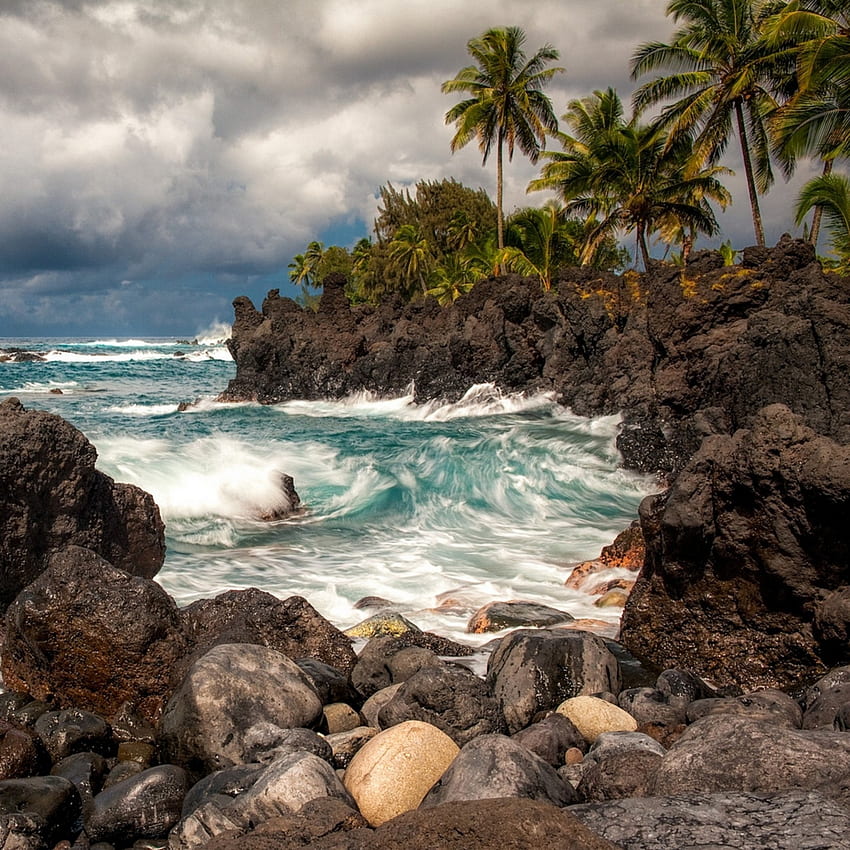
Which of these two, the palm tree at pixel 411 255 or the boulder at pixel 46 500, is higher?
the palm tree at pixel 411 255

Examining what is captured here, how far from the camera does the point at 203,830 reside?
370cm

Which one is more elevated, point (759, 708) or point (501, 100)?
point (501, 100)

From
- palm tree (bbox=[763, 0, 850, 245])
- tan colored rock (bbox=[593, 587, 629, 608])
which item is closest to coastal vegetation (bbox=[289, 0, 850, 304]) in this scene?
palm tree (bbox=[763, 0, 850, 245])

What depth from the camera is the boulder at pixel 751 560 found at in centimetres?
573

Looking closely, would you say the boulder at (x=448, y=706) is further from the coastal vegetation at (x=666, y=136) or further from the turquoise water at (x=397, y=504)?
the coastal vegetation at (x=666, y=136)

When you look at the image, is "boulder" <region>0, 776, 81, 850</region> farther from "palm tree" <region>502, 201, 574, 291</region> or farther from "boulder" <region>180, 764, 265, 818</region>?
"palm tree" <region>502, 201, 574, 291</region>

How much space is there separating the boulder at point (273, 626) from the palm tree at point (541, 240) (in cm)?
3662

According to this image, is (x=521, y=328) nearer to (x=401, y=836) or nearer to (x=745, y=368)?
(x=745, y=368)

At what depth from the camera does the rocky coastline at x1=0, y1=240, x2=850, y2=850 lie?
300 centimetres

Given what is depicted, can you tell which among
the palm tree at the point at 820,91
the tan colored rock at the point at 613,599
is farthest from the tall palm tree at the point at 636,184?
the tan colored rock at the point at 613,599

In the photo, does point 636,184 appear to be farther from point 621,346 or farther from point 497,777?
point 497,777

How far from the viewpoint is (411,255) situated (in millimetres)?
51281

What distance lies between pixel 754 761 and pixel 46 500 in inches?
246

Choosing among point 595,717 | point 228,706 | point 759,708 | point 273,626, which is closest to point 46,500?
point 273,626
